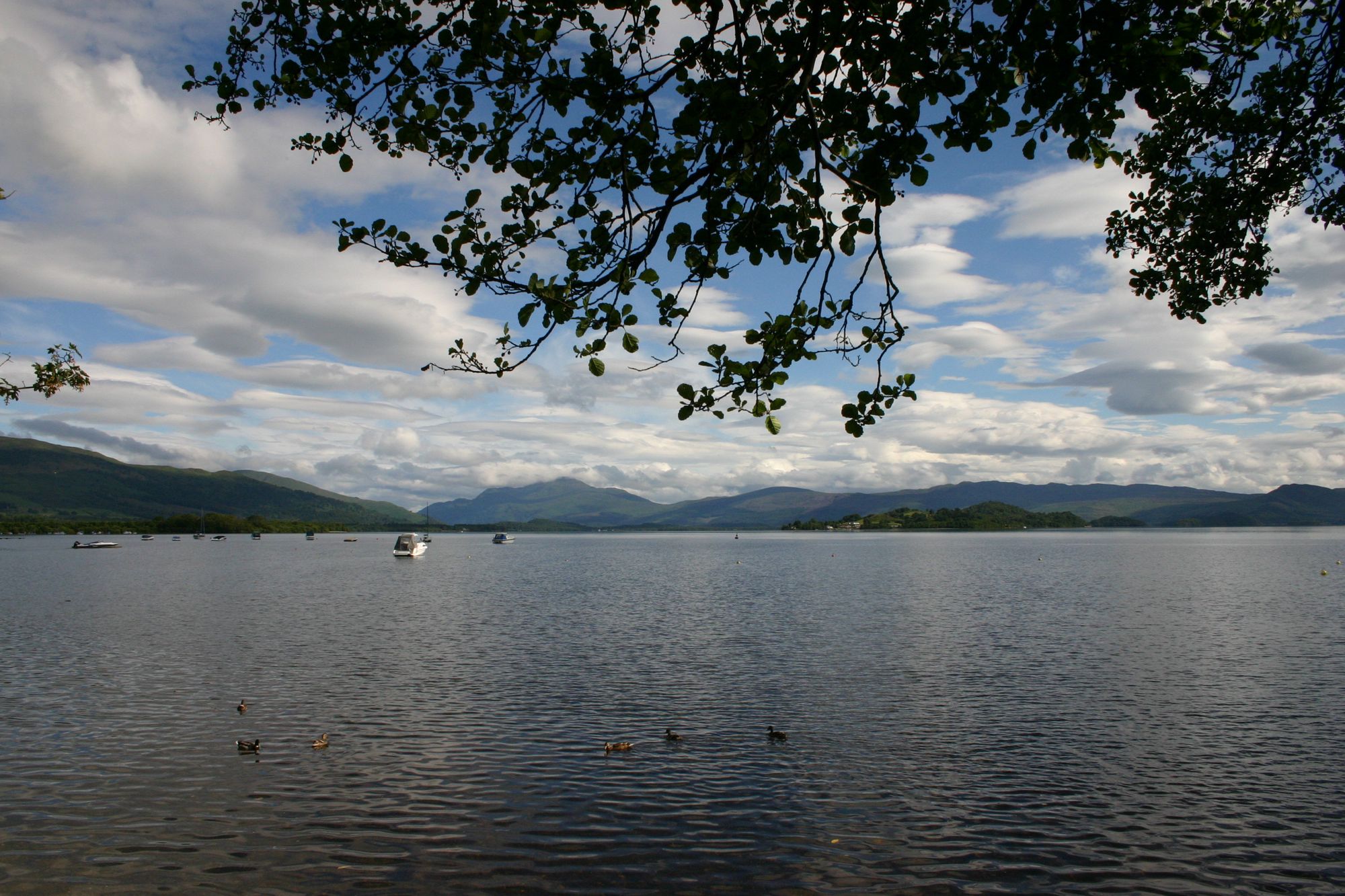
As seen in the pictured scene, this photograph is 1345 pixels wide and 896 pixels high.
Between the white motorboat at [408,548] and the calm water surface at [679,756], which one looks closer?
the calm water surface at [679,756]

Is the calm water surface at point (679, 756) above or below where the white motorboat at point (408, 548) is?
below

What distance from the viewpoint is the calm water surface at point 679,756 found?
14.5 m

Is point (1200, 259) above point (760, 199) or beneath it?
above

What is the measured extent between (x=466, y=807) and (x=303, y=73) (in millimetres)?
14510

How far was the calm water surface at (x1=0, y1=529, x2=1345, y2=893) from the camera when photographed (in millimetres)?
14492

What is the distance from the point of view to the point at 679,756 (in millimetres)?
21172

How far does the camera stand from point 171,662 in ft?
116

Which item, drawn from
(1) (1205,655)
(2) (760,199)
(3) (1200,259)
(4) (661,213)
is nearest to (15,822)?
(4) (661,213)

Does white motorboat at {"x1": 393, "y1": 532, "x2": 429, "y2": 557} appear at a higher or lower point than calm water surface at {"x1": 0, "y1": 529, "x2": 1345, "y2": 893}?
higher

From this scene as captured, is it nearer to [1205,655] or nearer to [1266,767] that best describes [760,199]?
[1266,767]

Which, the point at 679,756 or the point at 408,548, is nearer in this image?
the point at 679,756

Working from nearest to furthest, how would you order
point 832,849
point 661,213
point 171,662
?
point 661,213
point 832,849
point 171,662

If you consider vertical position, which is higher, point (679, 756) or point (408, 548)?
point (408, 548)

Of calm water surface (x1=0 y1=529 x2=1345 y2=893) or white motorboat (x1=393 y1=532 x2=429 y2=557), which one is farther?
white motorboat (x1=393 y1=532 x2=429 y2=557)
